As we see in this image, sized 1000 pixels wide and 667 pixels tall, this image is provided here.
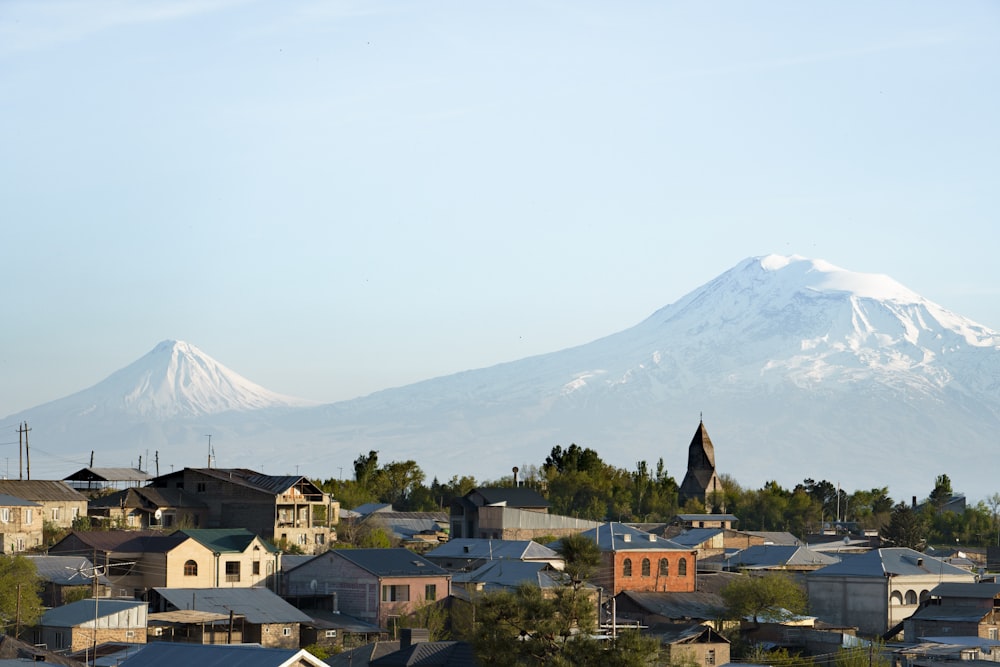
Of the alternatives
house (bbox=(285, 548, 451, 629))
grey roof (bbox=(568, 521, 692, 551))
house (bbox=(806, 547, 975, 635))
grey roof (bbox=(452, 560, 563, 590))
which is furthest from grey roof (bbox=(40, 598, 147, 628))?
house (bbox=(806, 547, 975, 635))

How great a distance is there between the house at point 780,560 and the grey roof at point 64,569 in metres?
35.3

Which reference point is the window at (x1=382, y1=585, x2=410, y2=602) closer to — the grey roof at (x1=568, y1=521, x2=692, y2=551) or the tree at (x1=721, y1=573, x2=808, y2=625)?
the grey roof at (x1=568, y1=521, x2=692, y2=551)

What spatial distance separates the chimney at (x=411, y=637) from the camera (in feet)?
164

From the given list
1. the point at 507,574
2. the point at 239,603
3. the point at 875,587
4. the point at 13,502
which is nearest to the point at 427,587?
the point at 507,574

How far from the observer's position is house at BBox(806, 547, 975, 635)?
252 feet

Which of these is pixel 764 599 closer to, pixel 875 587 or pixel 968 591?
pixel 875 587

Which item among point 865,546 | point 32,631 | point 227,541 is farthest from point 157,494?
point 865,546

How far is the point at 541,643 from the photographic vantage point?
43250 millimetres

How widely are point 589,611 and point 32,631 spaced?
2323 cm

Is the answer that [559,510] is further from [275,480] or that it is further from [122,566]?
→ [122,566]

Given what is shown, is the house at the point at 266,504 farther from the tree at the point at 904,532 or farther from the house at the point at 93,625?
the tree at the point at 904,532

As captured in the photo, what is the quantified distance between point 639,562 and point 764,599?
9.50 metres

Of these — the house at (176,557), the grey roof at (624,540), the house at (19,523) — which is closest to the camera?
the house at (176,557)

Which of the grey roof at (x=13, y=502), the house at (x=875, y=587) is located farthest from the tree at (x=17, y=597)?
the house at (x=875, y=587)
